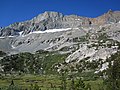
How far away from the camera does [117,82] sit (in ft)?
404

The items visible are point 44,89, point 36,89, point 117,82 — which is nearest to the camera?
point 117,82

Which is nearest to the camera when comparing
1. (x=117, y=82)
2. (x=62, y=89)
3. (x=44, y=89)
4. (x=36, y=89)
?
(x=117, y=82)

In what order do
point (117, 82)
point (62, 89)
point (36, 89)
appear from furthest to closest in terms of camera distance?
point (62, 89), point (36, 89), point (117, 82)

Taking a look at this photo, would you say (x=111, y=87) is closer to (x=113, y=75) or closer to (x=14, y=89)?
(x=113, y=75)

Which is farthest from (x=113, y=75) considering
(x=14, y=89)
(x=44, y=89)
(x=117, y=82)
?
(x=44, y=89)

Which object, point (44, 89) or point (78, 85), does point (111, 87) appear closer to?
point (78, 85)

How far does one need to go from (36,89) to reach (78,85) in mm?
19401

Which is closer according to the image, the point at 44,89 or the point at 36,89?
the point at 36,89

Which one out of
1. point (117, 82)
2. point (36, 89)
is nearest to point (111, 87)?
point (117, 82)

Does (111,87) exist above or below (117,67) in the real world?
below

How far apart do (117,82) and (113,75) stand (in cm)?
375

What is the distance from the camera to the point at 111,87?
123875 millimetres

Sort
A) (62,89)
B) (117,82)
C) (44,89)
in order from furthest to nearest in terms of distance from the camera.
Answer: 1. (44,89)
2. (62,89)
3. (117,82)

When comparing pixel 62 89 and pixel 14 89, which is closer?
pixel 14 89
